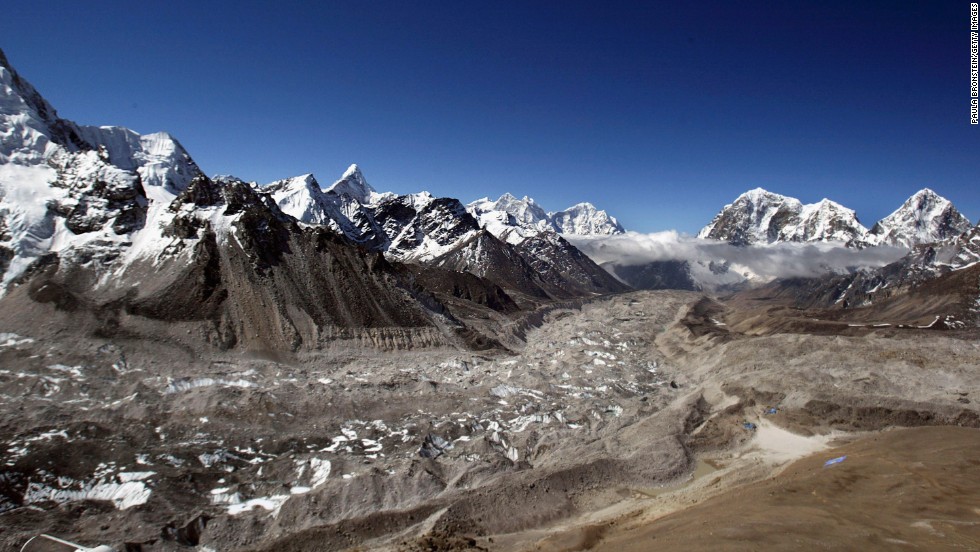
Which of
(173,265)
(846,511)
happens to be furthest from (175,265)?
(846,511)

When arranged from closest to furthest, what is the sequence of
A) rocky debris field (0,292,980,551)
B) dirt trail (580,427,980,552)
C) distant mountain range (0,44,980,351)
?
dirt trail (580,427,980,552) → rocky debris field (0,292,980,551) → distant mountain range (0,44,980,351)

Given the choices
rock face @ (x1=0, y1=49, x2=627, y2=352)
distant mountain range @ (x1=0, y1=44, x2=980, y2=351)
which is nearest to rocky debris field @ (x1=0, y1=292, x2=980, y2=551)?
rock face @ (x1=0, y1=49, x2=627, y2=352)

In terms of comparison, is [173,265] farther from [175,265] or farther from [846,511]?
[846,511]

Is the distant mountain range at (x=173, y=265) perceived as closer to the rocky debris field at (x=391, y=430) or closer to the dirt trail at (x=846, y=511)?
the rocky debris field at (x=391, y=430)

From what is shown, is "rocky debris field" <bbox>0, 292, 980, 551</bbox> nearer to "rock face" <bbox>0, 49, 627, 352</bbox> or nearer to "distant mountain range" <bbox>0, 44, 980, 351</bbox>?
"rock face" <bbox>0, 49, 627, 352</bbox>

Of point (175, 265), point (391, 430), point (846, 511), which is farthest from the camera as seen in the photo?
point (175, 265)

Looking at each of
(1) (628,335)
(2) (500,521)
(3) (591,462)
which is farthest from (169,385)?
(1) (628,335)

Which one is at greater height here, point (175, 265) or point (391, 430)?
point (175, 265)

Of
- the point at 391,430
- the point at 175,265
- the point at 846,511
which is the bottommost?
the point at 846,511

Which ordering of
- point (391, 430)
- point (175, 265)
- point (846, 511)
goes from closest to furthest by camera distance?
1. point (846, 511)
2. point (391, 430)
3. point (175, 265)

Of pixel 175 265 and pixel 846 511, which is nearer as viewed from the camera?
pixel 846 511
